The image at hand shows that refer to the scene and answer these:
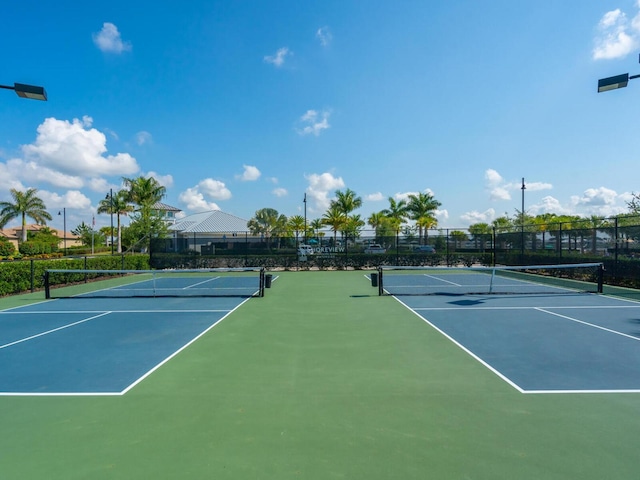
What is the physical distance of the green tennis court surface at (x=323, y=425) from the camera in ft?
11.1

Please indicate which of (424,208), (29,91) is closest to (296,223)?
(424,208)

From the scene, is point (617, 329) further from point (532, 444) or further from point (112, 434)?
point (112, 434)

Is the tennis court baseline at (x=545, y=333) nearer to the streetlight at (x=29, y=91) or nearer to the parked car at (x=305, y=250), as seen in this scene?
the streetlight at (x=29, y=91)

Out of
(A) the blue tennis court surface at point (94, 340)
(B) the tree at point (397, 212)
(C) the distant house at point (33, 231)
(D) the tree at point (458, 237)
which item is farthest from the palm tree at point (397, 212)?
(C) the distant house at point (33, 231)

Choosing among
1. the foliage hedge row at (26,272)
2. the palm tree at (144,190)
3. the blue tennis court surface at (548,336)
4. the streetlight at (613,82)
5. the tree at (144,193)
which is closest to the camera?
the blue tennis court surface at (548,336)

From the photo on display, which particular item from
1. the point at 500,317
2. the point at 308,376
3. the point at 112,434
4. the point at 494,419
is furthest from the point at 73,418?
the point at 500,317

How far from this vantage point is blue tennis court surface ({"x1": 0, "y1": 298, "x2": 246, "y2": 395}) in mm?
5559

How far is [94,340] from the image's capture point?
784cm

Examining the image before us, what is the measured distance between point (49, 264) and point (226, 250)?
12.3 meters

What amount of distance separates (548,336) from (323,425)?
5.91 m

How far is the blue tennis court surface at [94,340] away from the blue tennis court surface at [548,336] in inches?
221

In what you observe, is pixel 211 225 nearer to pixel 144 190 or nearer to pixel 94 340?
pixel 144 190

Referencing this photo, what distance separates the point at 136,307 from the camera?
11789 millimetres

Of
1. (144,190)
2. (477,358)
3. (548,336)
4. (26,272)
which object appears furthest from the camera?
(144,190)
